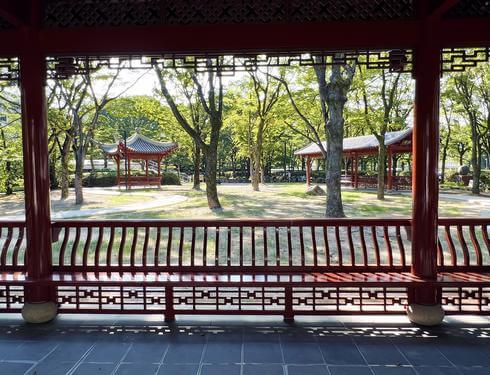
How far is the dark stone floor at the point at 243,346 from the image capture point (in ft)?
10.8

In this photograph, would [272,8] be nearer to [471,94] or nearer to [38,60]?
[38,60]

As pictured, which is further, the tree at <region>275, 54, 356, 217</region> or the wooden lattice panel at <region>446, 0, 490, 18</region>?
the tree at <region>275, 54, 356, 217</region>

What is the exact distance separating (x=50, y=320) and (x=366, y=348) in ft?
10.8

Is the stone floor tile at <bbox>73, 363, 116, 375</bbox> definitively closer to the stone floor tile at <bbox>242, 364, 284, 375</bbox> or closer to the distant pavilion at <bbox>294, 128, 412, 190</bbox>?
the stone floor tile at <bbox>242, 364, 284, 375</bbox>

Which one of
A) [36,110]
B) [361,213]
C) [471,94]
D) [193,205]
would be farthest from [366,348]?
[471,94]

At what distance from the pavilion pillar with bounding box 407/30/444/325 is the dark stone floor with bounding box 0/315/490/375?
0.22m

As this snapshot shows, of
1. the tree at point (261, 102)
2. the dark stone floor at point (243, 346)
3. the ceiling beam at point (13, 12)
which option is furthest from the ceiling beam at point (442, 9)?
the tree at point (261, 102)

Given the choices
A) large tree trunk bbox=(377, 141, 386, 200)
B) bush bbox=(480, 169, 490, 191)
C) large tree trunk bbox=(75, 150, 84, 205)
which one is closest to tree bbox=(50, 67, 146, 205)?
large tree trunk bbox=(75, 150, 84, 205)

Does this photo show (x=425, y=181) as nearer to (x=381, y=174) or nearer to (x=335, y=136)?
(x=335, y=136)

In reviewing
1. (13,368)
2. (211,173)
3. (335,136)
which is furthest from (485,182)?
(13,368)

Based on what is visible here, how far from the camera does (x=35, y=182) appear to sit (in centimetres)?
425

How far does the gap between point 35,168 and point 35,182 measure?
15 cm

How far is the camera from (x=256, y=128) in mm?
27203

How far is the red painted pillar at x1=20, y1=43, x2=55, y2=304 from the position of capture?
415cm
